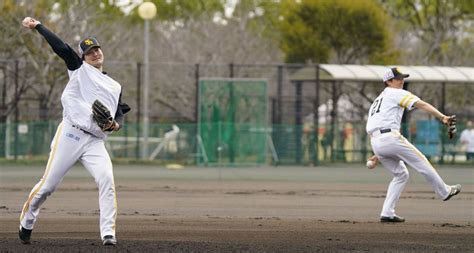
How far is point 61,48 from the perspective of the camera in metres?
10.7

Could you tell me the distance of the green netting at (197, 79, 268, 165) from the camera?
1345 inches

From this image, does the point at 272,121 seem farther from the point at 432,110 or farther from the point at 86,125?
the point at 86,125

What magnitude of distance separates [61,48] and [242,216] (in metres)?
5.56

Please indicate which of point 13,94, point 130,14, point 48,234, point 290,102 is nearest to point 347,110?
point 290,102

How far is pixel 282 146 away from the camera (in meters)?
35.0

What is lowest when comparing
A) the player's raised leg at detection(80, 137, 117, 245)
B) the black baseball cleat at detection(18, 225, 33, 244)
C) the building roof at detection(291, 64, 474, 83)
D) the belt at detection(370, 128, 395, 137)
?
the black baseball cleat at detection(18, 225, 33, 244)

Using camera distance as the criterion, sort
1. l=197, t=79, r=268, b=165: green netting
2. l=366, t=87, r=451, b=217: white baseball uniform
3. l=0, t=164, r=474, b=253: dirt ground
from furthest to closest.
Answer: l=197, t=79, r=268, b=165: green netting → l=366, t=87, r=451, b=217: white baseball uniform → l=0, t=164, r=474, b=253: dirt ground

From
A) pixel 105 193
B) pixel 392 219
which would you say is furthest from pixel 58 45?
pixel 392 219

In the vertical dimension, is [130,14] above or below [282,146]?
above

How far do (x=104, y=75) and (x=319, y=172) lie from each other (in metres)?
20.9

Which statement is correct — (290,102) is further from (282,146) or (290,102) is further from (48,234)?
(48,234)

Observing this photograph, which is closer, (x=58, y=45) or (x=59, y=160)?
(x=58, y=45)

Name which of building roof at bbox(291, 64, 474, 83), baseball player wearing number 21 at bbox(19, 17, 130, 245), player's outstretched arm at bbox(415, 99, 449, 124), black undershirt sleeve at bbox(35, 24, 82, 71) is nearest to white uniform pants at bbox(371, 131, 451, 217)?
player's outstretched arm at bbox(415, 99, 449, 124)

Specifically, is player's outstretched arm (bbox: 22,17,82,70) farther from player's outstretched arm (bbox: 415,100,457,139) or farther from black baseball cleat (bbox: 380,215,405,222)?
black baseball cleat (bbox: 380,215,405,222)
